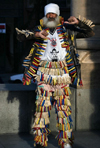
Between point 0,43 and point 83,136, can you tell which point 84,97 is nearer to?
point 83,136

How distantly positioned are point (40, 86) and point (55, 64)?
0.39m

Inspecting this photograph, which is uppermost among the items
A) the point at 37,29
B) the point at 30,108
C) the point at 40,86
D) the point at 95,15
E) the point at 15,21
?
the point at 15,21

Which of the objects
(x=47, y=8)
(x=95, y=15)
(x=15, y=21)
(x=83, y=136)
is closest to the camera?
(x=47, y=8)

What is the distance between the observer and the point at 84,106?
616 centimetres

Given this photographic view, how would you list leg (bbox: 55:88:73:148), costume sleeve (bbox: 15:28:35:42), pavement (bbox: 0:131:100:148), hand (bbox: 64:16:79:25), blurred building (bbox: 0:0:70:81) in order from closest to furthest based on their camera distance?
hand (bbox: 64:16:79:25), costume sleeve (bbox: 15:28:35:42), leg (bbox: 55:88:73:148), pavement (bbox: 0:131:100:148), blurred building (bbox: 0:0:70:81)

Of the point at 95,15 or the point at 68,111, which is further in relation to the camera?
the point at 95,15

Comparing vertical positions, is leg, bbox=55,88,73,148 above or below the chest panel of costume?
below

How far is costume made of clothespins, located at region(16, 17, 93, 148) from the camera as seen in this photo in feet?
16.4

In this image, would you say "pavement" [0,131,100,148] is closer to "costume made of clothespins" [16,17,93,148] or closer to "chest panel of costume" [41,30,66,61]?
"costume made of clothespins" [16,17,93,148]

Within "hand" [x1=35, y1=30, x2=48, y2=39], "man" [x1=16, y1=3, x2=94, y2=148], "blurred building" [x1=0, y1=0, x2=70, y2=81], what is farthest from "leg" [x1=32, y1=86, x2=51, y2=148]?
"blurred building" [x1=0, y1=0, x2=70, y2=81]

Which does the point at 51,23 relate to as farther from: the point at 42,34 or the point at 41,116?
the point at 41,116

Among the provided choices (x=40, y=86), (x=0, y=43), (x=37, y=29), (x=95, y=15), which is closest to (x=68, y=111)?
(x=40, y=86)

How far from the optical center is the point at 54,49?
498 centimetres

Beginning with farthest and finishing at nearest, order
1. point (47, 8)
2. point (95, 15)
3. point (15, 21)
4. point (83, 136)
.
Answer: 1. point (15, 21)
2. point (95, 15)
3. point (83, 136)
4. point (47, 8)
